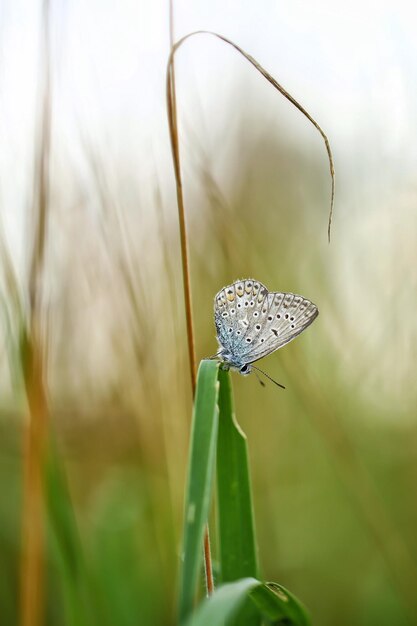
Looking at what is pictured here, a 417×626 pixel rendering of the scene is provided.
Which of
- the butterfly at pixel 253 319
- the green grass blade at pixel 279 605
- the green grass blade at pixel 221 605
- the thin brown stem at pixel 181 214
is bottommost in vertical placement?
the green grass blade at pixel 279 605

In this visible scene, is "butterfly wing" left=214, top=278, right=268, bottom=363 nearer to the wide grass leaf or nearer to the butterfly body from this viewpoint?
the butterfly body

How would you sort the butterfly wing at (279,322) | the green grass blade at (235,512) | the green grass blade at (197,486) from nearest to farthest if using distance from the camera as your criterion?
the green grass blade at (197,486) → the green grass blade at (235,512) → the butterfly wing at (279,322)

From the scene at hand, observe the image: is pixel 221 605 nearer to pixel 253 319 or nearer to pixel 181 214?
pixel 181 214

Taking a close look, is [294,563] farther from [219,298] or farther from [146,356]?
[219,298]

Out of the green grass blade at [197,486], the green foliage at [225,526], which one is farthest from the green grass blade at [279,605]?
the green grass blade at [197,486]

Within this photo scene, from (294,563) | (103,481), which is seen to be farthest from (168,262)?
(294,563)

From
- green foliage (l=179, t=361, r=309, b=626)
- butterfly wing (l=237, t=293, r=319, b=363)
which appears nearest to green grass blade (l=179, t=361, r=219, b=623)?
green foliage (l=179, t=361, r=309, b=626)

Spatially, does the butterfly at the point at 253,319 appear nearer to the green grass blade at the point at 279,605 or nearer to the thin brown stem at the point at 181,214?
the thin brown stem at the point at 181,214
